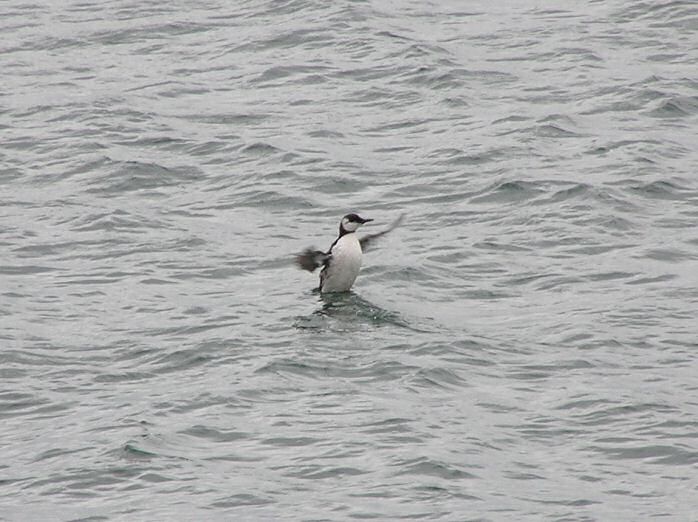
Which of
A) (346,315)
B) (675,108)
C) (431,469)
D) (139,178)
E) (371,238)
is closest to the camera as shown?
(431,469)

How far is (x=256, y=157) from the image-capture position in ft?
94.9

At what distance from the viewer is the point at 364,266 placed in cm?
2395

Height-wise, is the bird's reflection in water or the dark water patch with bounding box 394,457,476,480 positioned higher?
the dark water patch with bounding box 394,457,476,480

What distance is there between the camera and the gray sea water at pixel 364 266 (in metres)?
16.4

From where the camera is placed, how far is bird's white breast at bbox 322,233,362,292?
21938mm

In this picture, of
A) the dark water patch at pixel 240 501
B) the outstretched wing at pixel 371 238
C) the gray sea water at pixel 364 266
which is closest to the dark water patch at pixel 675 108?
the gray sea water at pixel 364 266

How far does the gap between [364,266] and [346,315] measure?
2539 mm

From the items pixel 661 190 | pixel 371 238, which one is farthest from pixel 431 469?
pixel 661 190

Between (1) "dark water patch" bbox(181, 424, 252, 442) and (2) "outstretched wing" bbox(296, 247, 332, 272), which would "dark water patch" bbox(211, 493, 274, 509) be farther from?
(2) "outstretched wing" bbox(296, 247, 332, 272)

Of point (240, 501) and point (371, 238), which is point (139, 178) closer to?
point (371, 238)

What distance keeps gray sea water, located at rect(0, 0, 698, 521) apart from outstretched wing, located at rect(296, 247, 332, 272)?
60 centimetres

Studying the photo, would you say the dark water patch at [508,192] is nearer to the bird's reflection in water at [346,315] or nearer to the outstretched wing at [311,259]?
the bird's reflection in water at [346,315]

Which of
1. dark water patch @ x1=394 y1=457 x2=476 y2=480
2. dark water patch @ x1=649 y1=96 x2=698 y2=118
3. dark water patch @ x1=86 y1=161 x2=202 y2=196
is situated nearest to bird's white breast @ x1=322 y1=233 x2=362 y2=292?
dark water patch @ x1=394 y1=457 x2=476 y2=480

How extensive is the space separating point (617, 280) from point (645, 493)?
281 inches
